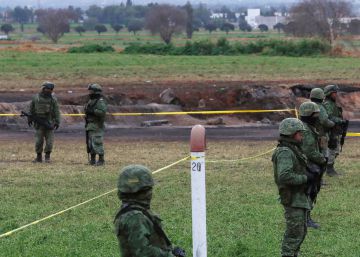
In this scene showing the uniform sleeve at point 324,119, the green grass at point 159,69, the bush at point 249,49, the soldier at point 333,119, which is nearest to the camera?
the uniform sleeve at point 324,119

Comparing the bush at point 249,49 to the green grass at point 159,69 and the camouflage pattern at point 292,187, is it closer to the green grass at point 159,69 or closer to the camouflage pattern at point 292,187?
the green grass at point 159,69

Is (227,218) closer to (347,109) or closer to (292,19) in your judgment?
(347,109)

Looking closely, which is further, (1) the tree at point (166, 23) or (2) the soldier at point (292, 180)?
(1) the tree at point (166, 23)

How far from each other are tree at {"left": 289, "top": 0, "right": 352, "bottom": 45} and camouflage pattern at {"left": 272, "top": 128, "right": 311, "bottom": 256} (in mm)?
64251

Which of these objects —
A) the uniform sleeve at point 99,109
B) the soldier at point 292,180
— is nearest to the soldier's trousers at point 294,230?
the soldier at point 292,180

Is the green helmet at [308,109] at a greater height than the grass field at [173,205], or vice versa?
the green helmet at [308,109]

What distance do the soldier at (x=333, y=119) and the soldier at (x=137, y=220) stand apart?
10.0m

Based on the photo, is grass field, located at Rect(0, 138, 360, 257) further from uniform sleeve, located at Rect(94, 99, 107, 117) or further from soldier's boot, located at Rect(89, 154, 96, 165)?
uniform sleeve, located at Rect(94, 99, 107, 117)

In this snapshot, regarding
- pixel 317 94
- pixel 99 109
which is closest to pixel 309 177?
pixel 317 94

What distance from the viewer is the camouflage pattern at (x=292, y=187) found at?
1030 cm

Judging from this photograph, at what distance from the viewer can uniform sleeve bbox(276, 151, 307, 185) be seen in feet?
33.6

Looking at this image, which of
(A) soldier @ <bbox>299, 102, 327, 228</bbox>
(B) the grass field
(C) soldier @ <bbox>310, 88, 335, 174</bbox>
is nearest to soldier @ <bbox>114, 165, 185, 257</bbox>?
(B) the grass field

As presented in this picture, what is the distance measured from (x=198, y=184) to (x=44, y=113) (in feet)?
38.6

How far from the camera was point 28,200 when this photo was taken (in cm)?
1539
